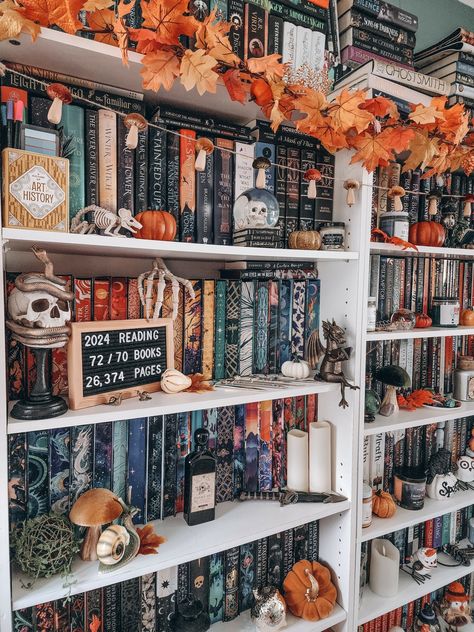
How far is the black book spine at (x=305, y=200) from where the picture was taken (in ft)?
3.30

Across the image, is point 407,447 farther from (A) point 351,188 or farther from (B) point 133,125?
(B) point 133,125

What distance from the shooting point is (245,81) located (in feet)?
2.61

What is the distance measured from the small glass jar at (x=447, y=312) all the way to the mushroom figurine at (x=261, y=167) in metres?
0.69

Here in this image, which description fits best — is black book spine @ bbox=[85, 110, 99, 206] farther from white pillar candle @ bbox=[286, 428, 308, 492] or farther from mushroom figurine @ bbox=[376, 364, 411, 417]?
mushroom figurine @ bbox=[376, 364, 411, 417]

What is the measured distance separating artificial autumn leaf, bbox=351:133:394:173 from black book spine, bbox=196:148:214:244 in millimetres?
338

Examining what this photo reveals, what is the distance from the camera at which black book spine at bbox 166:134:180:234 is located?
2.81ft

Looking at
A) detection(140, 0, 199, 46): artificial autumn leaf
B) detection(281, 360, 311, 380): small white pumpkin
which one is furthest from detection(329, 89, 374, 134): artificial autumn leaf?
detection(281, 360, 311, 380): small white pumpkin

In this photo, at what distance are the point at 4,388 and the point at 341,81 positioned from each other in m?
1.00

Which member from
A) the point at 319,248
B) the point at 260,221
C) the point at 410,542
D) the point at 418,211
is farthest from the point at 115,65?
the point at 410,542

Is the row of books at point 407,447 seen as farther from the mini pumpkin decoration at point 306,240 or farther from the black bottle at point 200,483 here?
the mini pumpkin decoration at point 306,240

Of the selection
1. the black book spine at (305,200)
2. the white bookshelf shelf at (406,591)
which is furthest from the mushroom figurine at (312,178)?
the white bookshelf shelf at (406,591)

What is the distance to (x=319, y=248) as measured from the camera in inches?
38.0

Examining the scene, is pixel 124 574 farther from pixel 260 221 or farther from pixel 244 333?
pixel 260 221

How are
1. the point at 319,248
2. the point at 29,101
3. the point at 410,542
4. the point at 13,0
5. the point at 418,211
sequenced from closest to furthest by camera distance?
the point at 13,0
the point at 29,101
the point at 319,248
the point at 418,211
the point at 410,542
